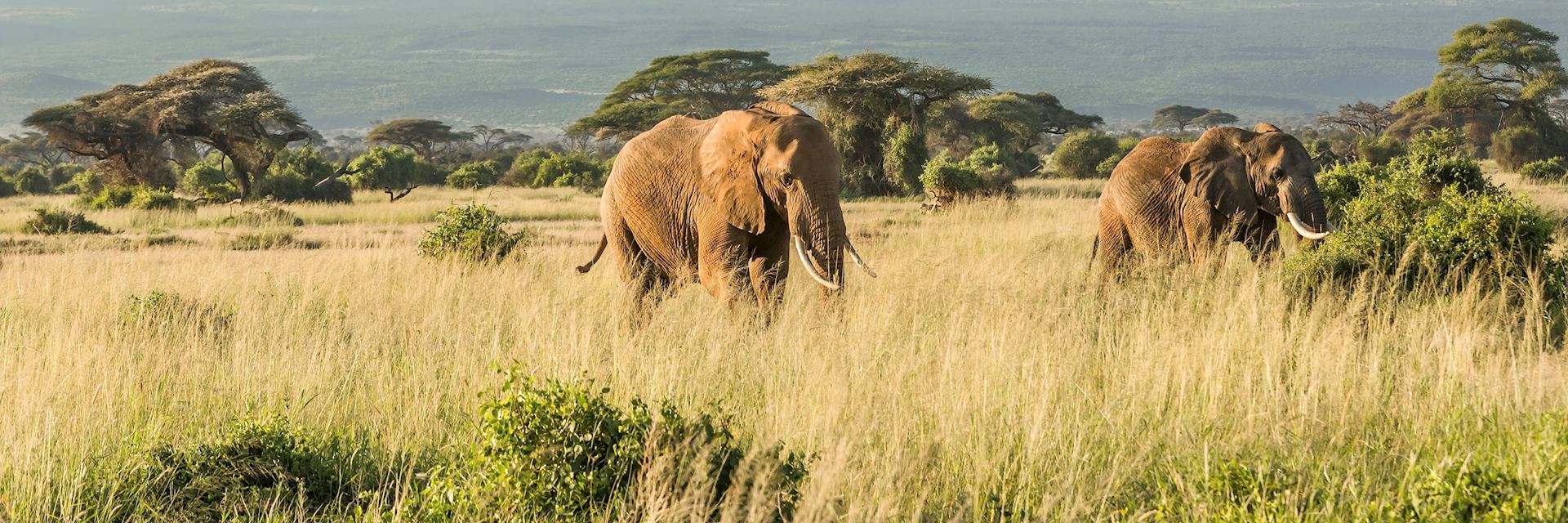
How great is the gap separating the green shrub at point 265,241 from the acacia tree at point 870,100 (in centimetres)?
1448

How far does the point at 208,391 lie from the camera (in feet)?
17.7

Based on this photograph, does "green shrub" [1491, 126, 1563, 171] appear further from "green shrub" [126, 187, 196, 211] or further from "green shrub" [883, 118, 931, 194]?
"green shrub" [126, 187, 196, 211]

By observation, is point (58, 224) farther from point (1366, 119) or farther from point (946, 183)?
point (1366, 119)

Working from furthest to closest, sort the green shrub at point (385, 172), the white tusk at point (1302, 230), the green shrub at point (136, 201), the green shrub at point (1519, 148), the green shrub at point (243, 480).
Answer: the green shrub at point (1519, 148), the green shrub at point (385, 172), the green shrub at point (136, 201), the white tusk at point (1302, 230), the green shrub at point (243, 480)

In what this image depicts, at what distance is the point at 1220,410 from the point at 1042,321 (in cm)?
147

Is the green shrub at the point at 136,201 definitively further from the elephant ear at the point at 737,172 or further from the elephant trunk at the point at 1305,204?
the elephant trunk at the point at 1305,204

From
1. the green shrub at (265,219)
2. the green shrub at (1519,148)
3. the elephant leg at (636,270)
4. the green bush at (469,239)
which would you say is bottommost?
the green shrub at (1519,148)

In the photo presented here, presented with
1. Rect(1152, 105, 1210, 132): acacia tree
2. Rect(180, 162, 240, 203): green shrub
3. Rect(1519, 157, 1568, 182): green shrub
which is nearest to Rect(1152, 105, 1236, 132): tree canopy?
Rect(1152, 105, 1210, 132): acacia tree

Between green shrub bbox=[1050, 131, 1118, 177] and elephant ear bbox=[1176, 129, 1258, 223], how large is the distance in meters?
27.8

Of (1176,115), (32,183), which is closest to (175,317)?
(32,183)

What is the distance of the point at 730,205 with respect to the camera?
6.49m

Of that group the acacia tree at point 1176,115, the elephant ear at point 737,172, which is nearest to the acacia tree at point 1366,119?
the acacia tree at point 1176,115

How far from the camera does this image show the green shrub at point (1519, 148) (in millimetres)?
34156

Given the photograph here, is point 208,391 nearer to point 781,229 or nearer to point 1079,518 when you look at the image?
point 781,229
